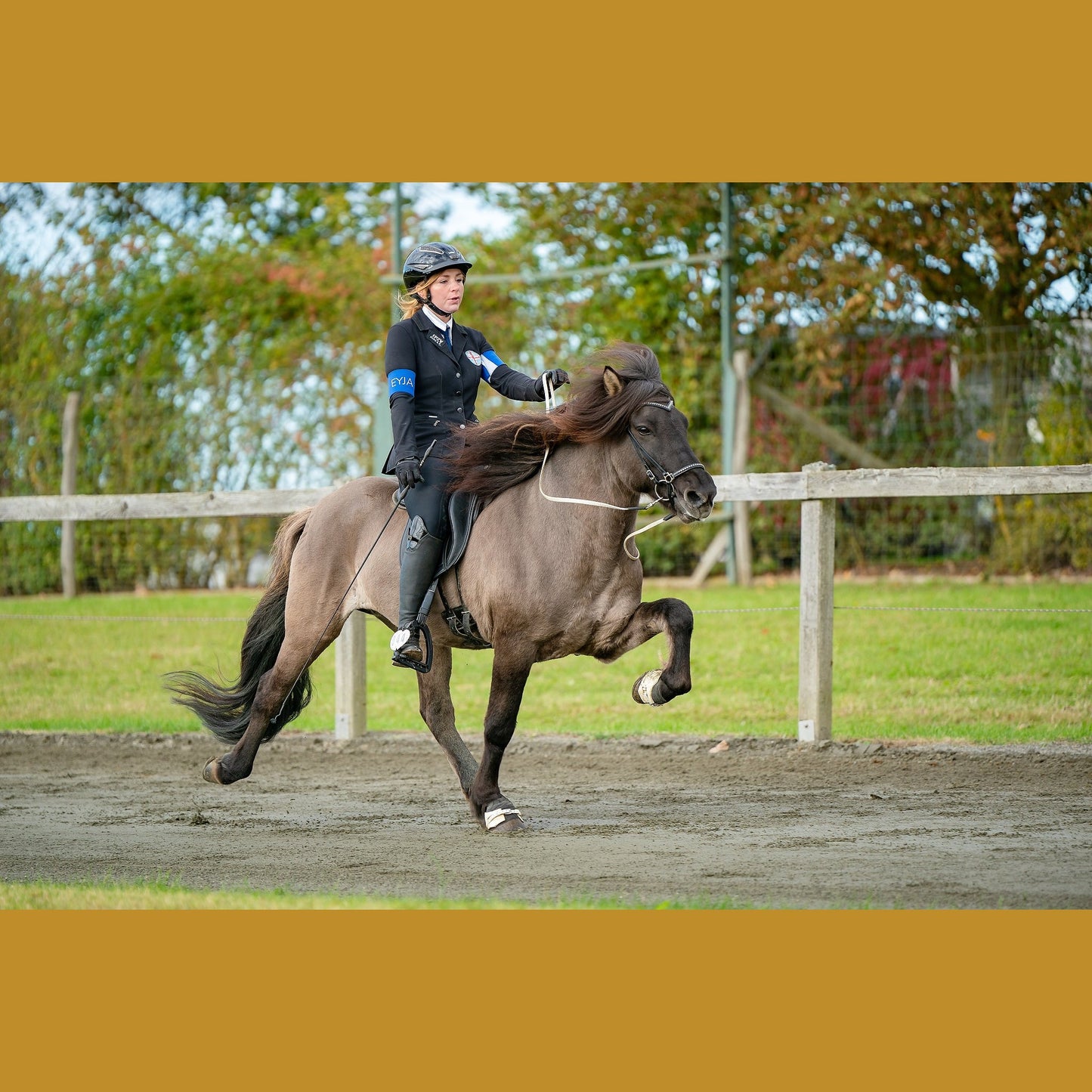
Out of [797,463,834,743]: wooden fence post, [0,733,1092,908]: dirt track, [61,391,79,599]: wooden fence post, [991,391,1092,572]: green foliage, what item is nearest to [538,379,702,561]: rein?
[0,733,1092,908]: dirt track

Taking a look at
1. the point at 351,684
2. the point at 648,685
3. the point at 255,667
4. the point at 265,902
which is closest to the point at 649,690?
the point at 648,685

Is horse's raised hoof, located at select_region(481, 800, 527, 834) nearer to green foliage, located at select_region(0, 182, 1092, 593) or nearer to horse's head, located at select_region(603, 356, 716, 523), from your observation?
horse's head, located at select_region(603, 356, 716, 523)

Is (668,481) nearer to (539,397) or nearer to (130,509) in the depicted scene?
(539,397)

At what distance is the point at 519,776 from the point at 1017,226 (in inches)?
368

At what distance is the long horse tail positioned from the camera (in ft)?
24.3

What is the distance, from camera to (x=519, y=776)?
8172 millimetres

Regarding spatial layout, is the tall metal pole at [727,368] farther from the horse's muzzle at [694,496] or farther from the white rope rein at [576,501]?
the horse's muzzle at [694,496]

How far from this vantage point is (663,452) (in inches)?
239

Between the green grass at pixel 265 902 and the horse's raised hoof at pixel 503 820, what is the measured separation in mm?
1411

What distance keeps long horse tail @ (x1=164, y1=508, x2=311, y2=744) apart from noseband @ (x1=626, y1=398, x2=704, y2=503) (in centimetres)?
219

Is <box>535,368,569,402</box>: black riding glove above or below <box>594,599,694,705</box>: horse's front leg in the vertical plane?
above

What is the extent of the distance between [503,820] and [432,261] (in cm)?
262

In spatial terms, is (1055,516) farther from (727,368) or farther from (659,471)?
(659,471)

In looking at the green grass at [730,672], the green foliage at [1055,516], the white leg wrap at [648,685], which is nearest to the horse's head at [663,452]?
the white leg wrap at [648,685]
